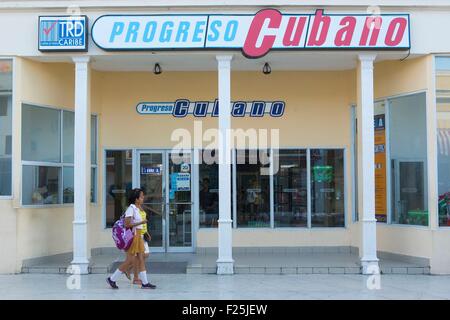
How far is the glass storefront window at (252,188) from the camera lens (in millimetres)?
13977

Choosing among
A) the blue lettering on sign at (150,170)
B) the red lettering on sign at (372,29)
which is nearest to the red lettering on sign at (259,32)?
the red lettering on sign at (372,29)

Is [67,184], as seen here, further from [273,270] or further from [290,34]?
[290,34]

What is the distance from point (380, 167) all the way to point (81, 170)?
657 centimetres

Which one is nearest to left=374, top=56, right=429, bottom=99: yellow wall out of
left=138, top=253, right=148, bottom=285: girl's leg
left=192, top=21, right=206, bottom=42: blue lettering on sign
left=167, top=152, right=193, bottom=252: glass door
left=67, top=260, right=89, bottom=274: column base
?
left=192, top=21, right=206, bottom=42: blue lettering on sign

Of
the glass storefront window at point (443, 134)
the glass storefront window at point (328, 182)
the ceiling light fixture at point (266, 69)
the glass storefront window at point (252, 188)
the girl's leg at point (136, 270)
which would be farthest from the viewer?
the glass storefront window at point (328, 182)

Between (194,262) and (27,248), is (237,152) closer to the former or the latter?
(194,262)

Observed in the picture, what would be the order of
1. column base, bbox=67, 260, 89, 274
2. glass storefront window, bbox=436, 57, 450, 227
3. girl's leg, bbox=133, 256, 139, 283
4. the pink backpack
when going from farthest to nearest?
glass storefront window, bbox=436, 57, 450, 227, column base, bbox=67, 260, 89, 274, girl's leg, bbox=133, 256, 139, 283, the pink backpack

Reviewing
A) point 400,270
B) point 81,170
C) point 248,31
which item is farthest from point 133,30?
point 400,270

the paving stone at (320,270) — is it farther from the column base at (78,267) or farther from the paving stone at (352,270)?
the column base at (78,267)

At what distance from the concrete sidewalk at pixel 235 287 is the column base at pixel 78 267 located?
0.61ft

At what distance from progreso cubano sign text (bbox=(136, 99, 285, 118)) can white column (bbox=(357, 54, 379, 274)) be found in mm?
2692

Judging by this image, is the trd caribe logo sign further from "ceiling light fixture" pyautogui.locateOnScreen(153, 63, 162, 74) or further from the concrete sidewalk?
the concrete sidewalk

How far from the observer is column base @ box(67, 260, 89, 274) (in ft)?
37.5

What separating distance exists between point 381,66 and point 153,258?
22.2 feet
